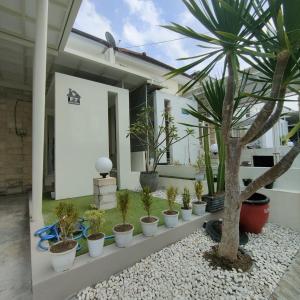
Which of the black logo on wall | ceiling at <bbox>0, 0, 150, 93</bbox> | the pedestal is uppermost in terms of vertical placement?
ceiling at <bbox>0, 0, 150, 93</bbox>

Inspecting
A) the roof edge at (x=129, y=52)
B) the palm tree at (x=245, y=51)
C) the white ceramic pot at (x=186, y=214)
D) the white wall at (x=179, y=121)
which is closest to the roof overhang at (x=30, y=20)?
the roof edge at (x=129, y=52)

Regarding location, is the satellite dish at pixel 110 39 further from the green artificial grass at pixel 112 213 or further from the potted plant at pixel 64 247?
the potted plant at pixel 64 247

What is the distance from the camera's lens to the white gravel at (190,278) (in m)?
1.90

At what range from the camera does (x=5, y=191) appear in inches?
264

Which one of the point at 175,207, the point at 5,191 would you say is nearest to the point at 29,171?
the point at 5,191

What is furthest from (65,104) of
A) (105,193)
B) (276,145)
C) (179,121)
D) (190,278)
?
(276,145)

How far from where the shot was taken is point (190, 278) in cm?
212

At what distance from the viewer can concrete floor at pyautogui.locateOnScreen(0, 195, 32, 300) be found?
2053 millimetres

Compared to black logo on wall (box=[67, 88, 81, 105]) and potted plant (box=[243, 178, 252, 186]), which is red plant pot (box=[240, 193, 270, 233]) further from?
black logo on wall (box=[67, 88, 81, 105])

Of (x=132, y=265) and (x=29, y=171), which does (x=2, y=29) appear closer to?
(x=29, y=171)

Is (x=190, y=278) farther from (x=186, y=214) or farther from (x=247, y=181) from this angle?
(x=247, y=181)

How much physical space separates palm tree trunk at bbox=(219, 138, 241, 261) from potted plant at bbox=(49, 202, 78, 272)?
181 cm

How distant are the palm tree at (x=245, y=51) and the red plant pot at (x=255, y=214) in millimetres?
1080

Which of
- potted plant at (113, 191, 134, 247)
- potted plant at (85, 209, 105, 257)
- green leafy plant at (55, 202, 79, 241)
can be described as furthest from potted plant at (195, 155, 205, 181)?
green leafy plant at (55, 202, 79, 241)
